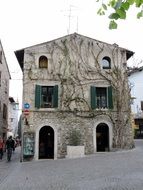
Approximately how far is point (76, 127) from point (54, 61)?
495cm

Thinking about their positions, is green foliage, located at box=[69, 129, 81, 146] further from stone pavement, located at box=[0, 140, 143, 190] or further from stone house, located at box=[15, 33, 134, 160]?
stone pavement, located at box=[0, 140, 143, 190]

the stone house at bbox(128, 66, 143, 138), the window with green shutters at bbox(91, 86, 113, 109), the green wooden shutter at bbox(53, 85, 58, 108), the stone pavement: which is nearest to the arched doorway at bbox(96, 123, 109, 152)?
the window with green shutters at bbox(91, 86, 113, 109)

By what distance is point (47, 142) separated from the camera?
776 inches

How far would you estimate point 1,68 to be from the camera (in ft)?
91.0

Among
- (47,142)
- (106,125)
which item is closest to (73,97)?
(106,125)

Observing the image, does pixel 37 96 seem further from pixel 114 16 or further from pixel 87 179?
pixel 114 16

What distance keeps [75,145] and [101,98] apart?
392 cm

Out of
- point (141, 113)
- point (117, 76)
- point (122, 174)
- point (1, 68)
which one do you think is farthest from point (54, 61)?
point (141, 113)

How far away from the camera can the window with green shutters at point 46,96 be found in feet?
63.3

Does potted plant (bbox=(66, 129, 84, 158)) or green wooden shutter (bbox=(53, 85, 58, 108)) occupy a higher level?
green wooden shutter (bbox=(53, 85, 58, 108))

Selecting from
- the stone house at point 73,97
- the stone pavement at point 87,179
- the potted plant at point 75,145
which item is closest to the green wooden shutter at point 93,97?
the stone house at point 73,97

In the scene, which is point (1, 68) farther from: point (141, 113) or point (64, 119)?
point (141, 113)

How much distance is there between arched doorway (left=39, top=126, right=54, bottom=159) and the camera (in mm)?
19562

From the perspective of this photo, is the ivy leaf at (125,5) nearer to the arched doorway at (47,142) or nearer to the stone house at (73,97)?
the stone house at (73,97)
